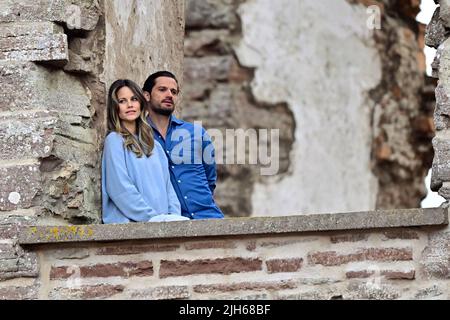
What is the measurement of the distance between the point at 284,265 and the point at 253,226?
0.21m

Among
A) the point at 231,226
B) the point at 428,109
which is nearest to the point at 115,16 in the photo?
the point at 231,226

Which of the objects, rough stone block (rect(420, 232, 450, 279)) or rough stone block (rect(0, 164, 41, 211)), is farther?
rough stone block (rect(0, 164, 41, 211))

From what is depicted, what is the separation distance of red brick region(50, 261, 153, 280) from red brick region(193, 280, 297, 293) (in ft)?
0.80

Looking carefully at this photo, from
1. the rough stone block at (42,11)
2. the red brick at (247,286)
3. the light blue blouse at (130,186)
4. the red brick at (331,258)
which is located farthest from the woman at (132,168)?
the red brick at (331,258)

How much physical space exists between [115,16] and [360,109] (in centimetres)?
513

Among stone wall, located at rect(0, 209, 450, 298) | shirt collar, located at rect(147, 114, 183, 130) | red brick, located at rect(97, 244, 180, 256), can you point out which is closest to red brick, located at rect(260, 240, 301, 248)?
stone wall, located at rect(0, 209, 450, 298)

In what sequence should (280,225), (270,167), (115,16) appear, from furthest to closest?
(270,167)
(115,16)
(280,225)

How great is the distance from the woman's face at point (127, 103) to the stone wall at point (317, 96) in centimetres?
419

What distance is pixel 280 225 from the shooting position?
752cm

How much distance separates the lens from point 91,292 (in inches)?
306

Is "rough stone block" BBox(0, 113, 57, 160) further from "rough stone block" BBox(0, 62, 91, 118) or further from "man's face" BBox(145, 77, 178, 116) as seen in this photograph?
"man's face" BBox(145, 77, 178, 116)

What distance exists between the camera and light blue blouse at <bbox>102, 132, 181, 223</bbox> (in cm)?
816

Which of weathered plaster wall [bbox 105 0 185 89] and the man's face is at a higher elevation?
weathered plaster wall [bbox 105 0 185 89]
